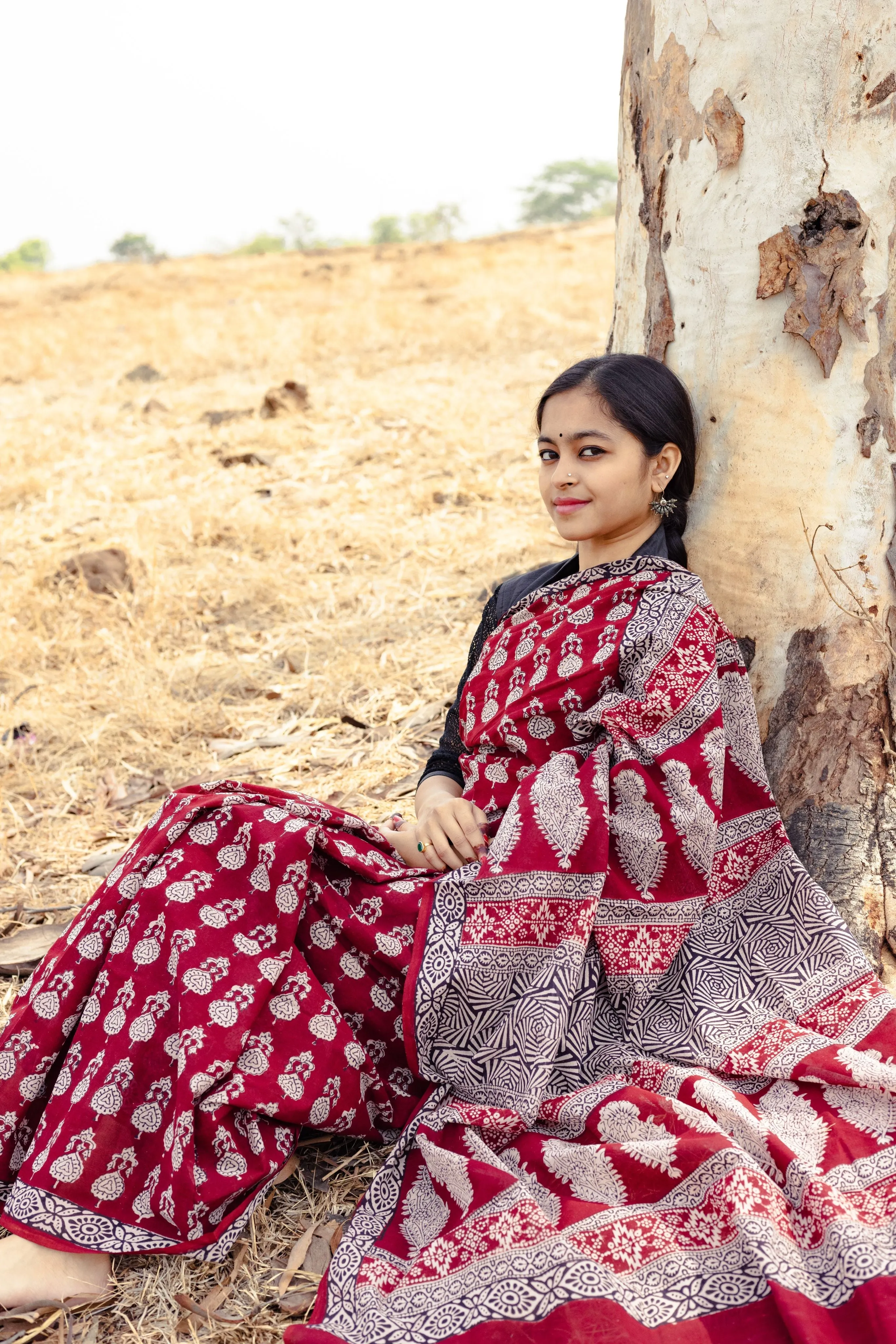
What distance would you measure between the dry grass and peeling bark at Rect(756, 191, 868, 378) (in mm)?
1699

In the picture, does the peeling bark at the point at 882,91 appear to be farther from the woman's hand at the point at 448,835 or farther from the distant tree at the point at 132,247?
the distant tree at the point at 132,247

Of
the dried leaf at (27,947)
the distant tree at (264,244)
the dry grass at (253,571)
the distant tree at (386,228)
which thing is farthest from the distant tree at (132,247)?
the dried leaf at (27,947)

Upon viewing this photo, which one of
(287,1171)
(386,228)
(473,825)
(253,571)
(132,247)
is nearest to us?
(287,1171)

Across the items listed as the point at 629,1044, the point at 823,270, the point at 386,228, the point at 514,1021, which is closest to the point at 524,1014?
the point at 514,1021

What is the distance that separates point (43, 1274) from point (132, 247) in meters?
49.6

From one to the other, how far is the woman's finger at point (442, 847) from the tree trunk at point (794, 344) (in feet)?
2.24

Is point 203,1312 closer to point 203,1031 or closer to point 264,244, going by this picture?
point 203,1031

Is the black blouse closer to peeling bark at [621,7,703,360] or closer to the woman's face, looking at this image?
the woman's face

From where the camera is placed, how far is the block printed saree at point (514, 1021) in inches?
59.9

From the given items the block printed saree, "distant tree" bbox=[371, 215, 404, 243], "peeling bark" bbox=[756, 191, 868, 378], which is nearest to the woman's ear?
the block printed saree

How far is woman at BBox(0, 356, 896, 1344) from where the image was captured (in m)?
1.50

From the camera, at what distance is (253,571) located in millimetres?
5109

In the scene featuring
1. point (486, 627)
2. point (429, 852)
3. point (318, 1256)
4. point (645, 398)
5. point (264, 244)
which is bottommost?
point (318, 1256)

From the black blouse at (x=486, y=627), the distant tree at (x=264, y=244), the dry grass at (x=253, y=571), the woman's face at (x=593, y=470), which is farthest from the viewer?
the distant tree at (x=264, y=244)
